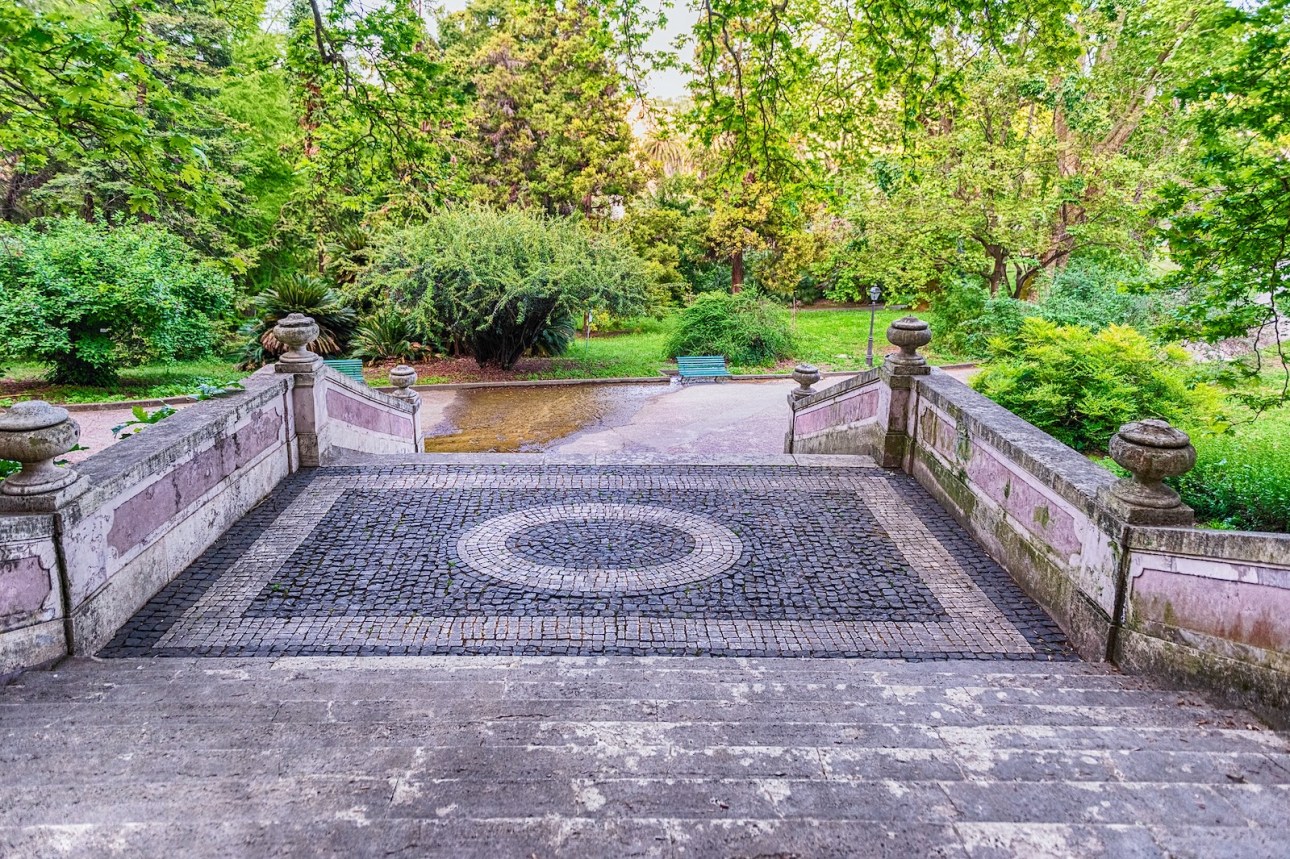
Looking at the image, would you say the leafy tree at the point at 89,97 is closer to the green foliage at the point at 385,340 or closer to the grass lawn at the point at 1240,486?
the grass lawn at the point at 1240,486

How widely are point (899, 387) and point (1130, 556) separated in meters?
3.92

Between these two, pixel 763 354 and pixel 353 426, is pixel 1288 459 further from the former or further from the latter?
pixel 763 354

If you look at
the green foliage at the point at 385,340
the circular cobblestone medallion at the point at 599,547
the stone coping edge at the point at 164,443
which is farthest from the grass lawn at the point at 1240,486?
the green foliage at the point at 385,340

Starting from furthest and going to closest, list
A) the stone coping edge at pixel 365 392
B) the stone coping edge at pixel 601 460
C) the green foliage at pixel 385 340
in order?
the green foliage at pixel 385 340 < the stone coping edge at pixel 365 392 < the stone coping edge at pixel 601 460

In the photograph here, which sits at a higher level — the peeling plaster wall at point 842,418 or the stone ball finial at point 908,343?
the stone ball finial at point 908,343

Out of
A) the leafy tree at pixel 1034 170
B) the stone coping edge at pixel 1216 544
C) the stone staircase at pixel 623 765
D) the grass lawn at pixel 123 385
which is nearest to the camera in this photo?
the stone staircase at pixel 623 765

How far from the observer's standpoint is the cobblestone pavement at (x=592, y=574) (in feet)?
14.8

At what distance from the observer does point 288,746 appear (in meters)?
2.95

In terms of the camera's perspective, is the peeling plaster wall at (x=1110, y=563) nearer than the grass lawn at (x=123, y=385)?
Yes

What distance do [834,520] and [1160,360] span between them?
6.46 m

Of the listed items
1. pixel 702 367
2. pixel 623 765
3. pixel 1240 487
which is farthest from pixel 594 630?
pixel 702 367

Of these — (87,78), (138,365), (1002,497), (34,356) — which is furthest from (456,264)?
(1002,497)

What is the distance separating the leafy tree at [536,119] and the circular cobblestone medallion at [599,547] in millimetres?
20781

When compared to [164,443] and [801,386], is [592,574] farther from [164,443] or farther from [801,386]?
[801,386]
